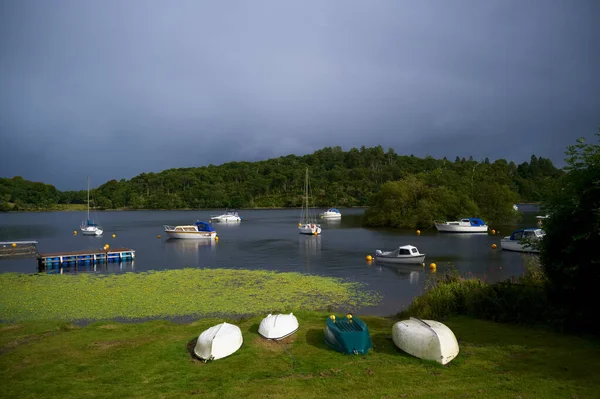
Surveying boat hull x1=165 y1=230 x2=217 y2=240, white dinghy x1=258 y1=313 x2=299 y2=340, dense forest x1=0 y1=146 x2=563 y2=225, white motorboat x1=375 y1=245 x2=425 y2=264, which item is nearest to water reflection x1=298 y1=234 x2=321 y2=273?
white motorboat x1=375 y1=245 x2=425 y2=264

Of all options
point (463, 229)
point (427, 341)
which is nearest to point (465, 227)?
point (463, 229)

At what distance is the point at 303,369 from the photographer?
947cm

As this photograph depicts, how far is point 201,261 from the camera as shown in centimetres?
4047

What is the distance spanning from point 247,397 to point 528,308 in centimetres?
942

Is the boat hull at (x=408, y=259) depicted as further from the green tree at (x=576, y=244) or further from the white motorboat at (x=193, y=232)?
the white motorboat at (x=193, y=232)

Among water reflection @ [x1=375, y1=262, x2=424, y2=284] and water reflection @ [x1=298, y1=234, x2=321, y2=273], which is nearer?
water reflection @ [x1=375, y1=262, x2=424, y2=284]

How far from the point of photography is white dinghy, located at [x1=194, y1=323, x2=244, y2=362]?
10219 millimetres

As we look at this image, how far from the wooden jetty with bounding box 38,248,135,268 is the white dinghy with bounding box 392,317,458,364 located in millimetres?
35756

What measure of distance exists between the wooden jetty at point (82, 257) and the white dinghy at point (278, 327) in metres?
32.0

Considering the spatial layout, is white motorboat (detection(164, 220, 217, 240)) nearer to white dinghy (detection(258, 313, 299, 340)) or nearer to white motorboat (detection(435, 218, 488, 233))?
white motorboat (detection(435, 218, 488, 233))

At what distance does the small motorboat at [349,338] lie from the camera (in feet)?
33.7

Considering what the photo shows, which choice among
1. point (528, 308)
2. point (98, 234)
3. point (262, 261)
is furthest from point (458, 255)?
point (98, 234)

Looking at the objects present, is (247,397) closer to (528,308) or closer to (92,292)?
(528,308)

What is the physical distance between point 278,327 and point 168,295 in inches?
549
